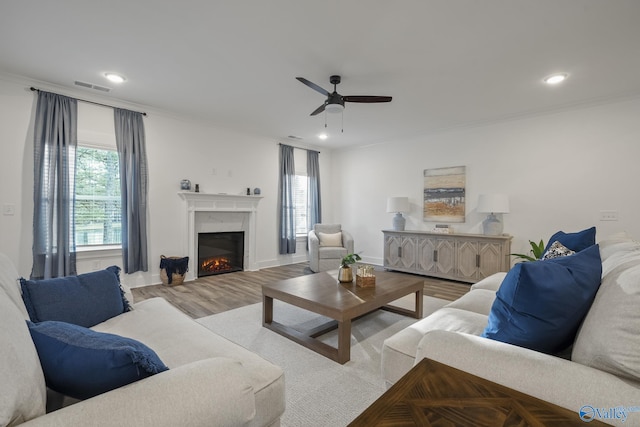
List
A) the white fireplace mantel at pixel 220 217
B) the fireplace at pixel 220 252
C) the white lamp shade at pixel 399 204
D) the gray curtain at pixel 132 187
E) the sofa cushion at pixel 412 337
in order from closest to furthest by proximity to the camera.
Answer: the sofa cushion at pixel 412 337 < the gray curtain at pixel 132 187 < the white fireplace mantel at pixel 220 217 < the fireplace at pixel 220 252 < the white lamp shade at pixel 399 204

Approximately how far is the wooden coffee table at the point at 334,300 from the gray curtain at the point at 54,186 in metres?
2.80

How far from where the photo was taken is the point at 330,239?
18.8 ft

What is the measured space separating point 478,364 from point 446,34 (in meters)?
2.65

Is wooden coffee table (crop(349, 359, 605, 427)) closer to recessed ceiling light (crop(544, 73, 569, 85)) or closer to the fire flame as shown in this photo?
recessed ceiling light (crop(544, 73, 569, 85))

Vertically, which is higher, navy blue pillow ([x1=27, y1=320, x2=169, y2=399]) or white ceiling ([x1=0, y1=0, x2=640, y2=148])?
white ceiling ([x1=0, y1=0, x2=640, y2=148])

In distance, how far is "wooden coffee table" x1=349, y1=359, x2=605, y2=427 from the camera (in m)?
0.67

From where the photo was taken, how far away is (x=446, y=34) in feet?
8.54

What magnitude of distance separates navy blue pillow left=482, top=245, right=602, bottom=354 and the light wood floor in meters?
2.84

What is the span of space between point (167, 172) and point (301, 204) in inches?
115

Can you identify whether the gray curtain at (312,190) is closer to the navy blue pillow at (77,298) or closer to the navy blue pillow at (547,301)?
the navy blue pillow at (77,298)

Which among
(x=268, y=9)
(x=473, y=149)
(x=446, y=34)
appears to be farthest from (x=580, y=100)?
(x=268, y=9)

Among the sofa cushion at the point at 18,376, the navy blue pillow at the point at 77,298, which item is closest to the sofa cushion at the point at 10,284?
the navy blue pillow at the point at 77,298

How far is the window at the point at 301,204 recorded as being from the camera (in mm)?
6668

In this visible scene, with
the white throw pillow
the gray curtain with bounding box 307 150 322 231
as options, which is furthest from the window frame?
the gray curtain with bounding box 307 150 322 231
